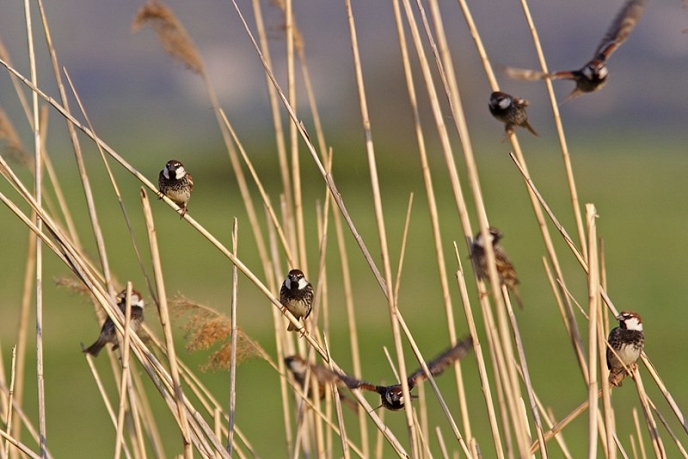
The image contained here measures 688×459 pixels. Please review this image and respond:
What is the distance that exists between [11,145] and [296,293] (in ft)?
4.10

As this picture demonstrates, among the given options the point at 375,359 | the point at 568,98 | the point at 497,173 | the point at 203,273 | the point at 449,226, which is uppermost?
the point at 497,173

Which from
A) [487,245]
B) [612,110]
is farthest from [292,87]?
[612,110]

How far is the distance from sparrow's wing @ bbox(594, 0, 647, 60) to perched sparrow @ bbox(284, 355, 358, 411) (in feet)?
4.43

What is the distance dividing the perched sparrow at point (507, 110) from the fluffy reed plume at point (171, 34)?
1.54 meters

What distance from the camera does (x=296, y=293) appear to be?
388 cm

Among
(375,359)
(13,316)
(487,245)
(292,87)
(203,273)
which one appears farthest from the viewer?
(203,273)

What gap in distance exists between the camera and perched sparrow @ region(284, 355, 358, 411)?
3.17m

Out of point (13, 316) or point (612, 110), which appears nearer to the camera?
point (13, 316)

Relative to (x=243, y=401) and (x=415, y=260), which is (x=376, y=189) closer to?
(x=243, y=401)

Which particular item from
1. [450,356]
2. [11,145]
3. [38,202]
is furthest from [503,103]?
[11,145]

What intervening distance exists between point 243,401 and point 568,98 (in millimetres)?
11703

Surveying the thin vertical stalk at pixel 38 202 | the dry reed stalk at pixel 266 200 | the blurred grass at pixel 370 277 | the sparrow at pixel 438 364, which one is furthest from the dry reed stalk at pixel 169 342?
the blurred grass at pixel 370 277

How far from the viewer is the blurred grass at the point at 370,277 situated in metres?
13.9

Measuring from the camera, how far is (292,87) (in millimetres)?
3773
